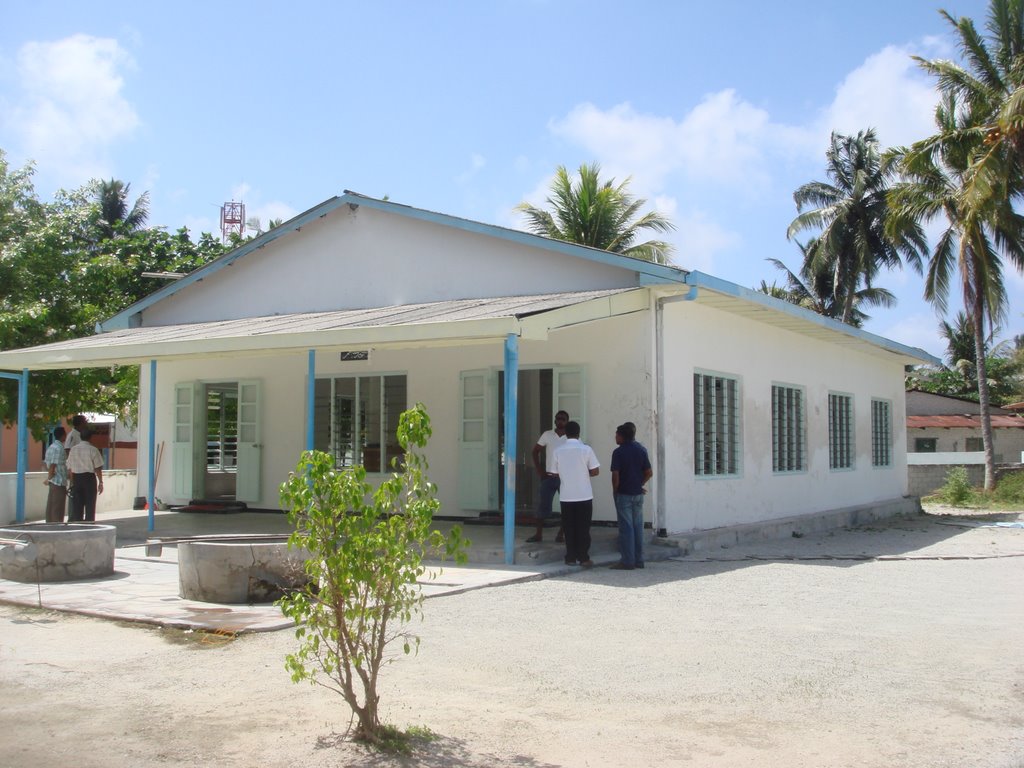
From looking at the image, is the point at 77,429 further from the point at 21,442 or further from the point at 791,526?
the point at 791,526

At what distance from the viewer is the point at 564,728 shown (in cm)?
487

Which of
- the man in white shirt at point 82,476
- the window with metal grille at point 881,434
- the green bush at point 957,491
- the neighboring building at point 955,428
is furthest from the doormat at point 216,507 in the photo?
the neighboring building at point 955,428

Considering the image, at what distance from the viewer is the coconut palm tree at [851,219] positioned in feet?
108

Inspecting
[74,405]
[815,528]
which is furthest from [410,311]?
[74,405]

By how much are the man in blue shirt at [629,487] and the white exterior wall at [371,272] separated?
8.87 ft

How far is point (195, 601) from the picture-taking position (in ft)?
27.1

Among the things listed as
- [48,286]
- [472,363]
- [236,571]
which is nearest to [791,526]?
[472,363]

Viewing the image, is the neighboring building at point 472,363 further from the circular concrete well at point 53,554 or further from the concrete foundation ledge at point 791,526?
the circular concrete well at point 53,554

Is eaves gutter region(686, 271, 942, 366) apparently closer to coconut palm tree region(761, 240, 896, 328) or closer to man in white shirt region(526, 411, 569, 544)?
man in white shirt region(526, 411, 569, 544)

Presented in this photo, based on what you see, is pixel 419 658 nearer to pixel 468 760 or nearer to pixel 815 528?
pixel 468 760

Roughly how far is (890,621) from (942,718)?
269cm

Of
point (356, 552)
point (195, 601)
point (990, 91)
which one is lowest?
point (195, 601)

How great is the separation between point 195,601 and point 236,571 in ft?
1.44

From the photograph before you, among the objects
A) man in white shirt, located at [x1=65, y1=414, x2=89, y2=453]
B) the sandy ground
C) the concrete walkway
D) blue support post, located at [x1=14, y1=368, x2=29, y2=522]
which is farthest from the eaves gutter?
blue support post, located at [x1=14, y1=368, x2=29, y2=522]
